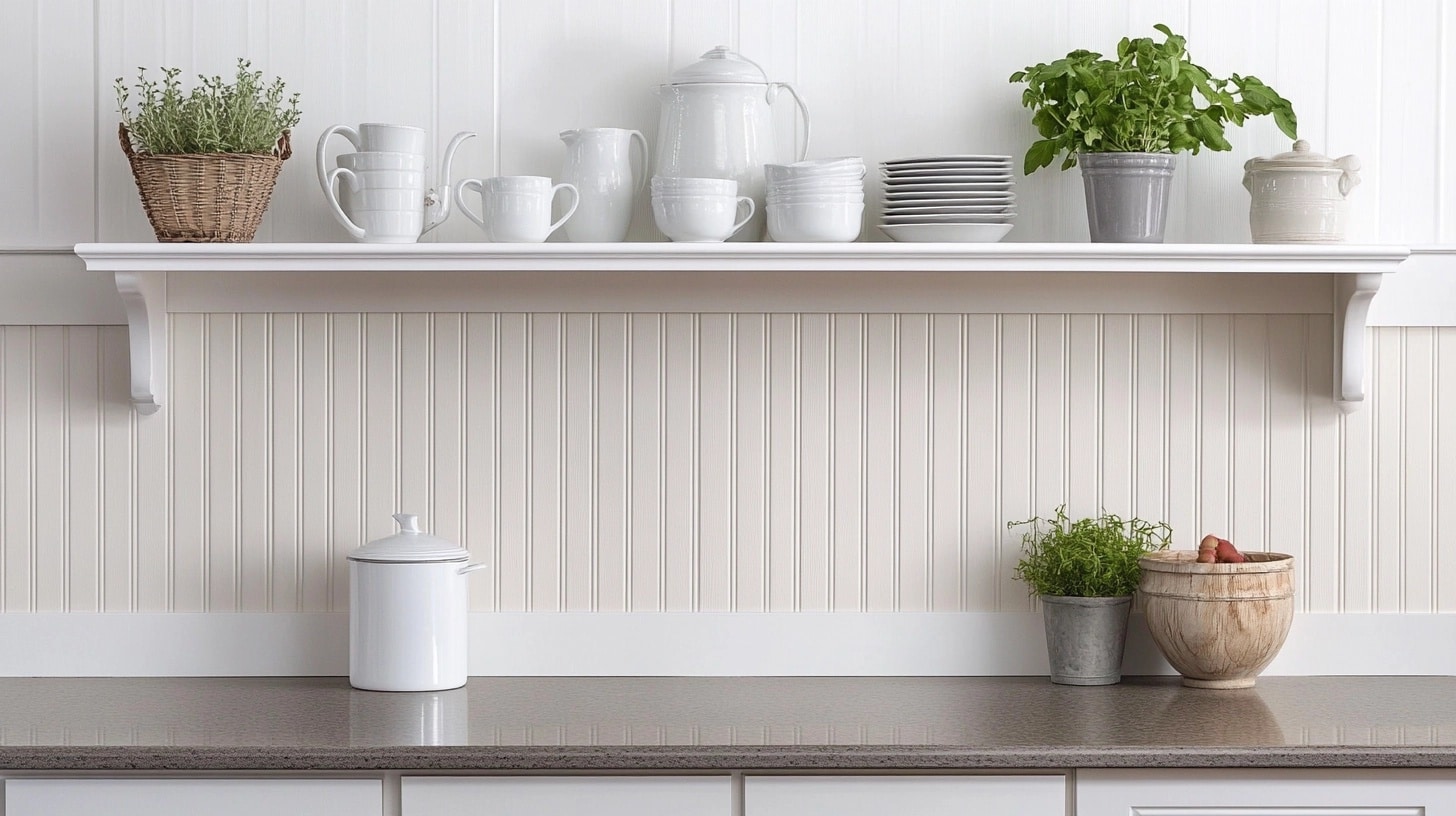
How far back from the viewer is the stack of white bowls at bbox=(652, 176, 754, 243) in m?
1.78

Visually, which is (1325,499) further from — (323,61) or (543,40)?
(323,61)

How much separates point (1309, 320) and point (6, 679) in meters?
2.05

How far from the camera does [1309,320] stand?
199cm

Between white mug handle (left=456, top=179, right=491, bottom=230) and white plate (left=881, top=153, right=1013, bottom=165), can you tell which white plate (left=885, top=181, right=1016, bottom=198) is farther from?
white mug handle (left=456, top=179, right=491, bottom=230)

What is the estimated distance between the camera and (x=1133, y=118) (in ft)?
5.98

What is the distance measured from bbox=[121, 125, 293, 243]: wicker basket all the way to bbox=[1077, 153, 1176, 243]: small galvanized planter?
1.16 meters

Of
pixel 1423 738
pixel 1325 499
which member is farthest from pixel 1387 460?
pixel 1423 738

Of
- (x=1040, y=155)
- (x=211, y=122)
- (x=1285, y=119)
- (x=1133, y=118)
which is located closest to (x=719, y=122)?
(x=1040, y=155)

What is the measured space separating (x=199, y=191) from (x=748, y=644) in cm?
102

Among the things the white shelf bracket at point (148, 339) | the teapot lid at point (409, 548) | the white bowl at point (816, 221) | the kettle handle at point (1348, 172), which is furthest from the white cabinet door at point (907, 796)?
the white shelf bracket at point (148, 339)

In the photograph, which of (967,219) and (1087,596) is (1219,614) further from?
(967,219)

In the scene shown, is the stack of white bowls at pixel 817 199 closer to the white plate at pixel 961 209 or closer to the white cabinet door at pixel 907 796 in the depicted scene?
the white plate at pixel 961 209

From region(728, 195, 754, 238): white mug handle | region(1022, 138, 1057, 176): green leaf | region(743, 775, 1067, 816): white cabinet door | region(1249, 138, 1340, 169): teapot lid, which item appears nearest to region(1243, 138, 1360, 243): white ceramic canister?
region(1249, 138, 1340, 169): teapot lid

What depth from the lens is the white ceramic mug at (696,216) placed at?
70.3 inches
